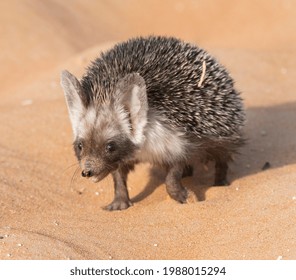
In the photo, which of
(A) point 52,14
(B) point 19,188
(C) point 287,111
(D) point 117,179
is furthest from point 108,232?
(A) point 52,14

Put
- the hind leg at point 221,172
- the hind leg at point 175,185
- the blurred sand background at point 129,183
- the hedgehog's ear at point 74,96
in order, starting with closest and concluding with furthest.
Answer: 1. the blurred sand background at point 129,183
2. the hedgehog's ear at point 74,96
3. the hind leg at point 175,185
4. the hind leg at point 221,172

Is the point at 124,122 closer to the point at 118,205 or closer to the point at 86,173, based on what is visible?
the point at 86,173

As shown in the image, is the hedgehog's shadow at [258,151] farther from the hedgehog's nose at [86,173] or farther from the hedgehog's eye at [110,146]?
the hedgehog's nose at [86,173]

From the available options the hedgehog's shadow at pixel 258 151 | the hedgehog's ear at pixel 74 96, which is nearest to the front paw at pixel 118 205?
the hedgehog's shadow at pixel 258 151

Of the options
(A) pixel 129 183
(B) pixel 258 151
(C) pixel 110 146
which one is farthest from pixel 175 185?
(B) pixel 258 151

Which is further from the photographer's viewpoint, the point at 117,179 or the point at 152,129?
A: the point at 117,179
